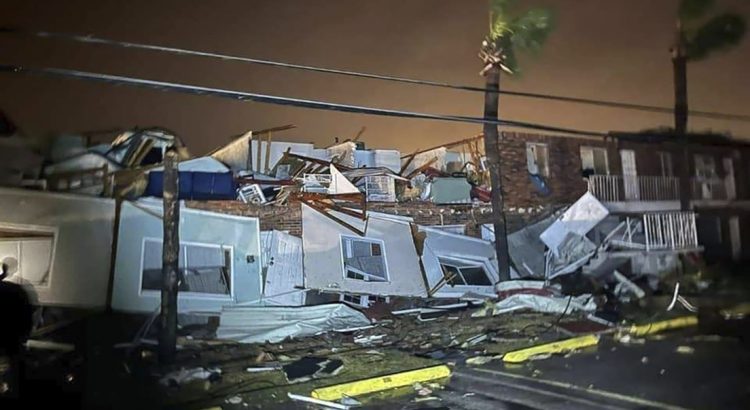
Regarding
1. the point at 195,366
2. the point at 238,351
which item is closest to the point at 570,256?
the point at 238,351

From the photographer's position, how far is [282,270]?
1399cm

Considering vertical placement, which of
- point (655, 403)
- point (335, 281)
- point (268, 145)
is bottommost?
point (655, 403)

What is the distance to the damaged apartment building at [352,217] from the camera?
10.7 m

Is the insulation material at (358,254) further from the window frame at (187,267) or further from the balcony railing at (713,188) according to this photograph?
the balcony railing at (713,188)

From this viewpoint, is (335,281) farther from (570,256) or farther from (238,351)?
(570,256)

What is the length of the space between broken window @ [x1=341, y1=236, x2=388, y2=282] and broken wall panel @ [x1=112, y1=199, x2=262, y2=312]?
2.25 m

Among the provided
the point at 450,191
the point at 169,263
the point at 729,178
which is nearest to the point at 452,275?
the point at 450,191

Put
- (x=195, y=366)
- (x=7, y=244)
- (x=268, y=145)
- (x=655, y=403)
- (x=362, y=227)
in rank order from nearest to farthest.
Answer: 1. (x=655, y=403)
2. (x=195, y=366)
3. (x=7, y=244)
4. (x=268, y=145)
5. (x=362, y=227)

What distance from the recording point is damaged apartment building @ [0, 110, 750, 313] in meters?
10.7

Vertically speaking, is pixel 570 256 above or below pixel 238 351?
above

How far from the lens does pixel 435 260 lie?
54.5ft

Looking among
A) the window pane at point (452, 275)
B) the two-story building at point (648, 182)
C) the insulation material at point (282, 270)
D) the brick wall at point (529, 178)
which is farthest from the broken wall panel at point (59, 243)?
the brick wall at point (529, 178)

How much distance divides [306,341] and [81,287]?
391 centimetres

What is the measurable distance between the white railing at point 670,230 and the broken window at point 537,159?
11.2 ft
